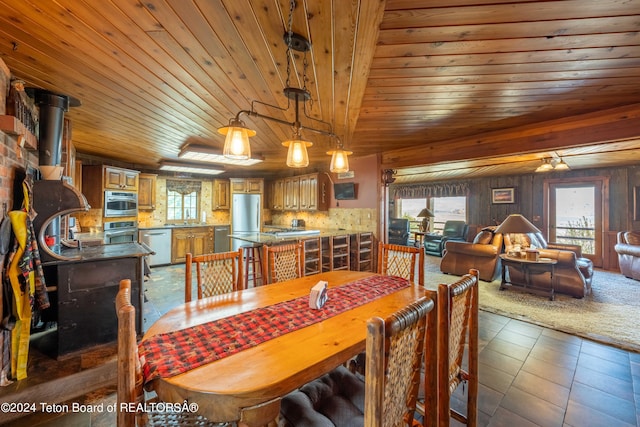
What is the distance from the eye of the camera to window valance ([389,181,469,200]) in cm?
815

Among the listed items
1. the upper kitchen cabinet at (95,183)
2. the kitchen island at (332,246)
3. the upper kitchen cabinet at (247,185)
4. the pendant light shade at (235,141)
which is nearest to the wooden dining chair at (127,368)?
the pendant light shade at (235,141)

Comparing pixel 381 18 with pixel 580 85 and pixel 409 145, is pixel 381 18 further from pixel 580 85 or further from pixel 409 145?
pixel 409 145

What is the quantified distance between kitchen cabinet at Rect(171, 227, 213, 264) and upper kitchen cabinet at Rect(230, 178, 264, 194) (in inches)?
45.7

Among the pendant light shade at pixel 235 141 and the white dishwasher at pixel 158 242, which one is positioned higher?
the pendant light shade at pixel 235 141

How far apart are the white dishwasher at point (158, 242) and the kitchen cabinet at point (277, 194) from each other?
2.53m

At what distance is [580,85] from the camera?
7.14 ft

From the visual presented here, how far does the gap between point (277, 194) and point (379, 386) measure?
636cm

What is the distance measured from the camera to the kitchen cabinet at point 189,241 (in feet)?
19.4

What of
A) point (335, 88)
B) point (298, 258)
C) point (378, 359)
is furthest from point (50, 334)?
point (335, 88)

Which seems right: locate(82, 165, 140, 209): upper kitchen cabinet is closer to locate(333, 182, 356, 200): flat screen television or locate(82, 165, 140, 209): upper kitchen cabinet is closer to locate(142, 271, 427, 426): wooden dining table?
locate(333, 182, 356, 200): flat screen television

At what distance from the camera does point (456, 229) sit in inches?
295

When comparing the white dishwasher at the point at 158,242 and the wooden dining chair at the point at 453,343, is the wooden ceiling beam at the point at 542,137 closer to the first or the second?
the wooden dining chair at the point at 453,343

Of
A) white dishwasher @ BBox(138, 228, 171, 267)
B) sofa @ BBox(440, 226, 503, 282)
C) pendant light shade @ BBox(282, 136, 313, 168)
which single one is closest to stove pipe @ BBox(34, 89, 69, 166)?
pendant light shade @ BBox(282, 136, 313, 168)

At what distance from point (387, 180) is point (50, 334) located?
472 centimetres
